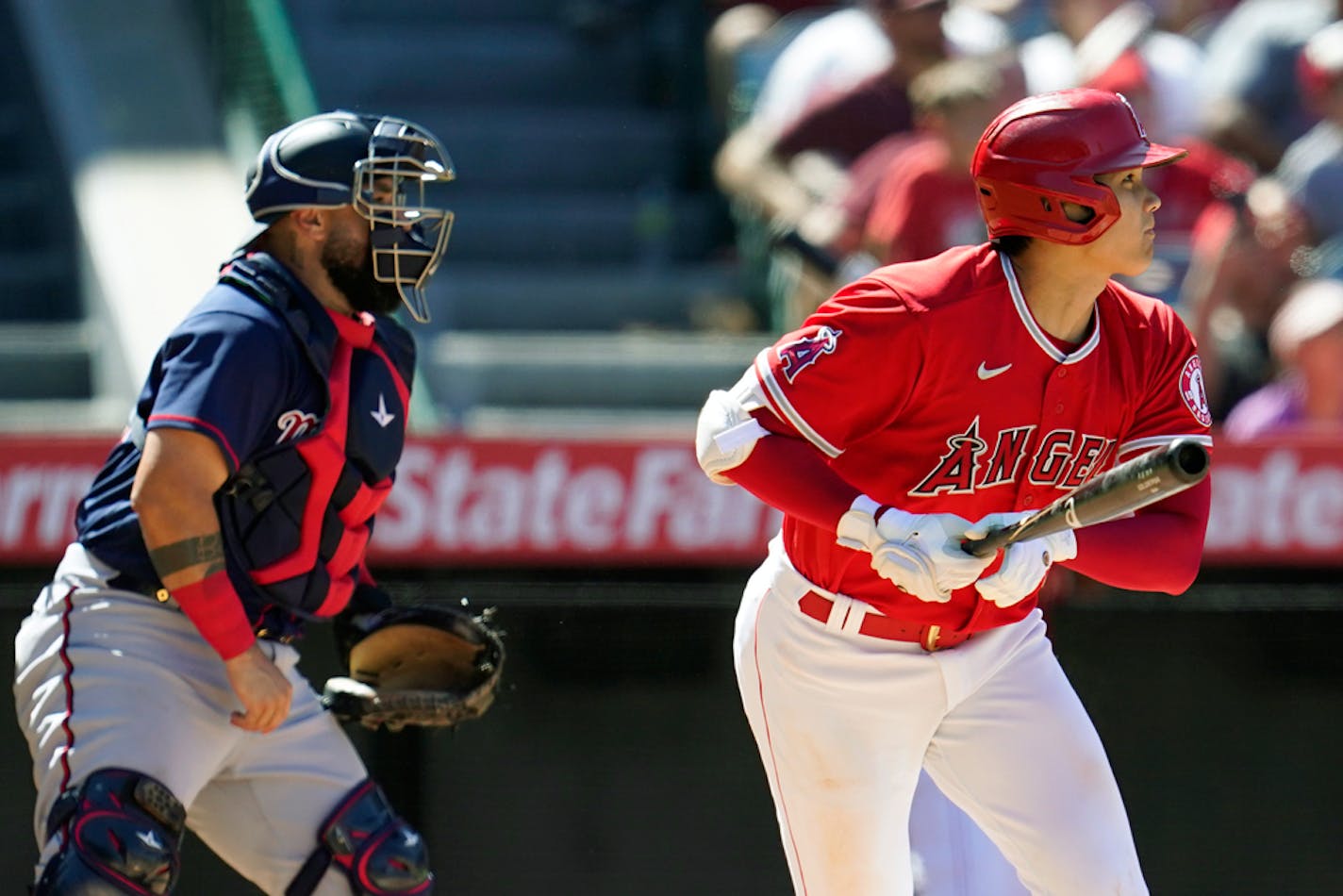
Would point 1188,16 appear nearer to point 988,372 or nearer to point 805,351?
point 988,372

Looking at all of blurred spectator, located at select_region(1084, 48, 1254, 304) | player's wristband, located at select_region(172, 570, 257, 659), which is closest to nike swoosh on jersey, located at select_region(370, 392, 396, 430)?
player's wristband, located at select_region(172, 570, 257, 659)

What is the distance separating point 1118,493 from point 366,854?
1.56 m

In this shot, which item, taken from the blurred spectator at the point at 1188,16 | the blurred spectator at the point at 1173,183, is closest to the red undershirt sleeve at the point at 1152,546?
the blurred spectator at the point at 1173,183

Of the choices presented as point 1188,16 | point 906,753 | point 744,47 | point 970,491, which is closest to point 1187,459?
point 970,491

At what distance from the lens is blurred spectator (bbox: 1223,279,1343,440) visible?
5051 millimetres

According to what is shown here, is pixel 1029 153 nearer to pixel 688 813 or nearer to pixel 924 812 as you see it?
pixel 924 812

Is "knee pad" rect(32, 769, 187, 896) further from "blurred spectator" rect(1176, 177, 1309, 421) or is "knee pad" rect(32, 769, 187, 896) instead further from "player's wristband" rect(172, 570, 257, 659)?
"blurred spectator" rect(1176, 177, 1309, 421)

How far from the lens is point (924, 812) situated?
3631 mm

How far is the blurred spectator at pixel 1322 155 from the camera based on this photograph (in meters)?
5.68

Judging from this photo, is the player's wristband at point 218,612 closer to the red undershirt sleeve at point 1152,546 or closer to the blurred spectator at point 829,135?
the red undershirt sleeve at point 1152,546

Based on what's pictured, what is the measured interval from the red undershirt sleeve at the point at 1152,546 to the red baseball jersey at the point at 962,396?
0.39 feet

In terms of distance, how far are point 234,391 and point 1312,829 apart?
9.30 ft

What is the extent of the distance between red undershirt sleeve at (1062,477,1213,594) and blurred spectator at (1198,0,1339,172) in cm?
326

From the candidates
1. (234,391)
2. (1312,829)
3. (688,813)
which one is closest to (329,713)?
(234,391)
